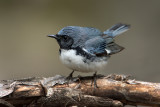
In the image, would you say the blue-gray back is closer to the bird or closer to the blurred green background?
the bird

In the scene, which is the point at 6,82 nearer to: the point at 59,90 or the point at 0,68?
the point at 59,90

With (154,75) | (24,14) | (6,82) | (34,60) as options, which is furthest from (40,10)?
(6,82)

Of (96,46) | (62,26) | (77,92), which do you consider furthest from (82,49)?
(62,26)

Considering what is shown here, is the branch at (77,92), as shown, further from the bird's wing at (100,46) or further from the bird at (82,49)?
the bird's wing at (100,46)

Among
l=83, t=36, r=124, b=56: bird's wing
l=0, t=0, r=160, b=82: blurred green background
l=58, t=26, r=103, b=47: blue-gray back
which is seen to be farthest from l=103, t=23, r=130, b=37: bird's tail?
l=0, t=0, r=160, b=82: blurred green background

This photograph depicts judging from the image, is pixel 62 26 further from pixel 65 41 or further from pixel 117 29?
pixel 65 41

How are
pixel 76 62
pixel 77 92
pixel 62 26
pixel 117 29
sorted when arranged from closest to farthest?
pixel 77 92 < pixel 76 62 < pixel 117 29 < pixel 62 26
